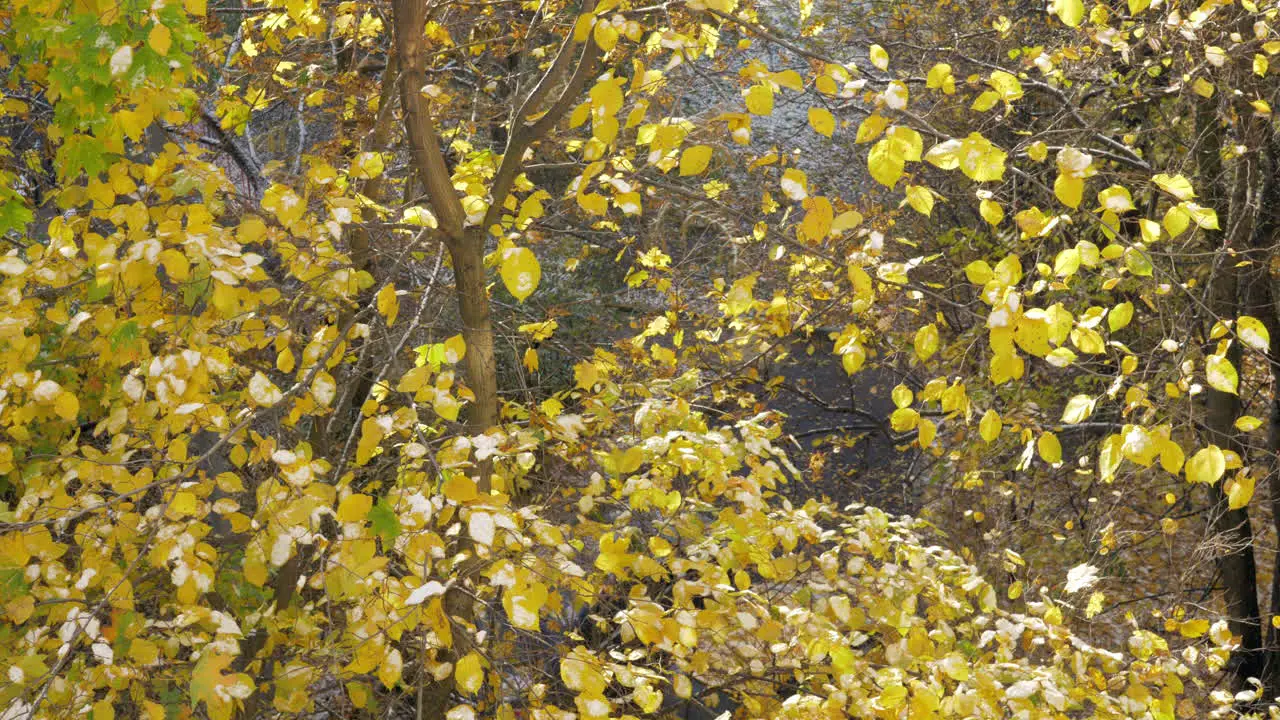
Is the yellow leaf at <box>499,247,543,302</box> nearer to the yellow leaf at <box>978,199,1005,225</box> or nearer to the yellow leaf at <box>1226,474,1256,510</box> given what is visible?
the yellow leaf at <box>978,199,1005,225</box>

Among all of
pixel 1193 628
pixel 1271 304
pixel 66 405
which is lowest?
pixel 1193 628

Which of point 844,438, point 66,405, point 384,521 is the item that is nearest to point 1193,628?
point 384,521

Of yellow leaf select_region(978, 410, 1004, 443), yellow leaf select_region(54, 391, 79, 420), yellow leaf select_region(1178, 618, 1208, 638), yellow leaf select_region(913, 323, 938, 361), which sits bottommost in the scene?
yellow leaf select_region(1178, 618, 1208, 638)

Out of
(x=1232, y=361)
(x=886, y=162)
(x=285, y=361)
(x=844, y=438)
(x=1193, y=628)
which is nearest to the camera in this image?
(x=886, y=162)

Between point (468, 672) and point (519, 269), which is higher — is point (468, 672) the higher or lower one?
the lower one

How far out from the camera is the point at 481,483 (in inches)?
136

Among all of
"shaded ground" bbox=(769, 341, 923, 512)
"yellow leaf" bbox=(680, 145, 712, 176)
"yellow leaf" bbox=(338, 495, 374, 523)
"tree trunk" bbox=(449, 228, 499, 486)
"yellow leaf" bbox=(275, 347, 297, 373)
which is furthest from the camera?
"shaded ground" bbox=(769, 341, 923, 512)

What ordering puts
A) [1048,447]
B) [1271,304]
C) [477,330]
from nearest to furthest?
[1048,447]
[477,330]
[1271,304]

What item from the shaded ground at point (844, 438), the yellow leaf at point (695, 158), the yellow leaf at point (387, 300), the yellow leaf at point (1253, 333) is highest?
the yellow leaf at point (695, 158)

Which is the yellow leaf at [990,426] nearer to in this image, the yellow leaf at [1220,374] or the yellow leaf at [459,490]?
the yellow leaf at [1220,374]

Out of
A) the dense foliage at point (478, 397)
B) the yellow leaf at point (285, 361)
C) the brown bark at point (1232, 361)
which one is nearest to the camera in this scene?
the dense foliage at point (478, 397)

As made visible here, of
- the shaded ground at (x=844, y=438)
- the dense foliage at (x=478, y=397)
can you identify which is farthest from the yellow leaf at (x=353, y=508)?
the shaded ground at (x=844, y=438)

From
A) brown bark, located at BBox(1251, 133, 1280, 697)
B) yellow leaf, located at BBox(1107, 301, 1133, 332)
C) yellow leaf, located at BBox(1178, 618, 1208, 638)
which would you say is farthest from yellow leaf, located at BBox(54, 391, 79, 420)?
brown bark, located at BBox(1251, 133, 1280, 697)

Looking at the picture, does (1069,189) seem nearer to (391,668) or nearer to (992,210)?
(992,210)
